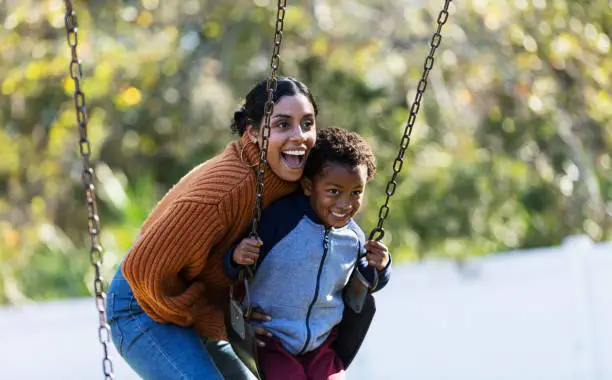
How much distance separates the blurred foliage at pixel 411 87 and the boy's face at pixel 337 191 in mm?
3671

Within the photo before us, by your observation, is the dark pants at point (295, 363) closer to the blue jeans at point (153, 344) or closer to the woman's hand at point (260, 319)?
the woman's hand at point (260, 319)

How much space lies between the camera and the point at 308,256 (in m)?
3.10

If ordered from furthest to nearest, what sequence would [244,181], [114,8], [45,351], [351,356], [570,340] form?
[114,8] → [45,351] → [570,340] → [351,356] → [244,181]

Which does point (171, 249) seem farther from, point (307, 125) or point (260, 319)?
point (307, 125)

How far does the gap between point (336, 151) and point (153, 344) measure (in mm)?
836

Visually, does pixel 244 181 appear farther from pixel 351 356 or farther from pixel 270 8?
pixel 270 8

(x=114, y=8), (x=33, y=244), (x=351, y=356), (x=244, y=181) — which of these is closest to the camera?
(x=244, y=181)

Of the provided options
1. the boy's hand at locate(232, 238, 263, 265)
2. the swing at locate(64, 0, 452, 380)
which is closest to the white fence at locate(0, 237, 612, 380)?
the swing at locate(64, 0, 452, 380)

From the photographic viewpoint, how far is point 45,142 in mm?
8719

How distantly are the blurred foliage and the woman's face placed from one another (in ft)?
12.3

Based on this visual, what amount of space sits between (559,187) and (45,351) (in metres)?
3.88

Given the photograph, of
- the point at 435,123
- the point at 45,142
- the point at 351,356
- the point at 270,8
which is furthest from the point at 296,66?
the point at 351,356

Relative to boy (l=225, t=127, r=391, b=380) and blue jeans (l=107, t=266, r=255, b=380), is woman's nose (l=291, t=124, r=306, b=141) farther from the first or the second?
blue jeans (l=107, t=266, r=255, b=380)

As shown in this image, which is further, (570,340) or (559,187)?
(559,187)
